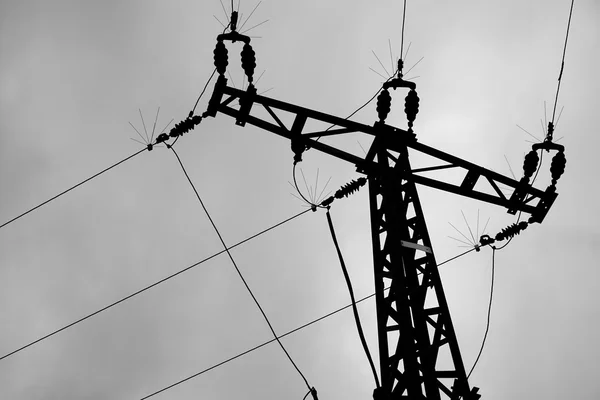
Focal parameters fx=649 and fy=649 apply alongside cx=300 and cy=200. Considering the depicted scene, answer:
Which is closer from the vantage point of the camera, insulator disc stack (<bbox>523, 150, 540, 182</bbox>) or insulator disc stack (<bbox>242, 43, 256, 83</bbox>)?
insulator disc stack (<bbox>242, 43, 256, 83</bbox>)

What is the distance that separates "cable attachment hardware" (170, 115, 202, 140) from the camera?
777cm

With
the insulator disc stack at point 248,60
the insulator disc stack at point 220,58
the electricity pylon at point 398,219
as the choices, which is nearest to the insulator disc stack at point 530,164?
the electricity pylon at point 398,219

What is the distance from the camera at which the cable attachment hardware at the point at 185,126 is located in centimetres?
777

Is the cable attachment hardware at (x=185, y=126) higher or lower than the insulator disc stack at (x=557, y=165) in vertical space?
higher

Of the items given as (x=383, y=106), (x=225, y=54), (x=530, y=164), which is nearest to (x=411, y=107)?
(x=383, y=106)

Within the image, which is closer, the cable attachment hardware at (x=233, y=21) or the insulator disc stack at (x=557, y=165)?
the cable attachment hardware at (x=233, y=21)

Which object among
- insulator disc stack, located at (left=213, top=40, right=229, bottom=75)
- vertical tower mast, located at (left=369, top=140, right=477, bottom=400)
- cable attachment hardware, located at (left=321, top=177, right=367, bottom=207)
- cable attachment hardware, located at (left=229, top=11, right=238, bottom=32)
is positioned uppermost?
cable attachment hardware, located at (left=229, top=11, right=238, bottom=32)

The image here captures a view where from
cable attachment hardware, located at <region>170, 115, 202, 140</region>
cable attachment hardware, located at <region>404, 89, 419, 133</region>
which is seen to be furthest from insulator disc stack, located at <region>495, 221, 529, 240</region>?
cable attachment hardware, located at <region>170, 115, 202, 140</region>

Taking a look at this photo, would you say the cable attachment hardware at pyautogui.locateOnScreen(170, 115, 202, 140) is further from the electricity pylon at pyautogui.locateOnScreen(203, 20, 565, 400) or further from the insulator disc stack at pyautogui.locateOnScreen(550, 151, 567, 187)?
the insulator disc stack at pyautogui.locateOnScreen(550, 151, 567, 187)

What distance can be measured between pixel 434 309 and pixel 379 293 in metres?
0.63

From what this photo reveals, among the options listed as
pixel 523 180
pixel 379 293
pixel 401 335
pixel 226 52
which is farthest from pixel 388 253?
pixel 226 52

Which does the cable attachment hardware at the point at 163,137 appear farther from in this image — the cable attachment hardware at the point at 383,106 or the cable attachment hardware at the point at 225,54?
the cable attachment hardware at the point at 383,106

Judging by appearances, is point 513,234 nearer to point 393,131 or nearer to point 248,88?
point 393,131

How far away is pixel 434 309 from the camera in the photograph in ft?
23.0
